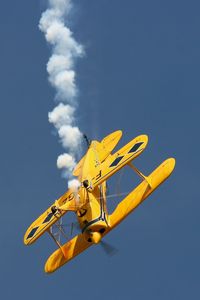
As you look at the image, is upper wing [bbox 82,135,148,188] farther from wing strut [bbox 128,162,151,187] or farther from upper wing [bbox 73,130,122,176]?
upper wing [bbox 73,130,122,176]

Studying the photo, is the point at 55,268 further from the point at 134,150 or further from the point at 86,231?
the point at 134,150

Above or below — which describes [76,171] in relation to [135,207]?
above

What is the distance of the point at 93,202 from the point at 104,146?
24.7 feet

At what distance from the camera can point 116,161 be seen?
219ft

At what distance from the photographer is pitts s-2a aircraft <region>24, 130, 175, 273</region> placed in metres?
66.4

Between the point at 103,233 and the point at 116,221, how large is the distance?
1192mm

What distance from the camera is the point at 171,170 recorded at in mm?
67812

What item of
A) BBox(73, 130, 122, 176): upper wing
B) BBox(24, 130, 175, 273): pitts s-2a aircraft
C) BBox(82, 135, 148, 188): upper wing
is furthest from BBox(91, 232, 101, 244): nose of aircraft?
BBox(73, 130, 122, 176): upper wing

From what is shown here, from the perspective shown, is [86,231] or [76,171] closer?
[86,231]

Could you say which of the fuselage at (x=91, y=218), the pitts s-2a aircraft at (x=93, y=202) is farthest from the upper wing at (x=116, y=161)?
the fuselage at (x=91, y=218)

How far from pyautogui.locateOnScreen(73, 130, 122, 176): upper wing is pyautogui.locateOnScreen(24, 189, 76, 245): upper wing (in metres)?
2.77

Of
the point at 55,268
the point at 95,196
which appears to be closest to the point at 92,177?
the point at 95,196

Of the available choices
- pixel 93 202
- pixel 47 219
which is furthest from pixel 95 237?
pixel 47 219

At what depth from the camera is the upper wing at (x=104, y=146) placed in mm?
72062
